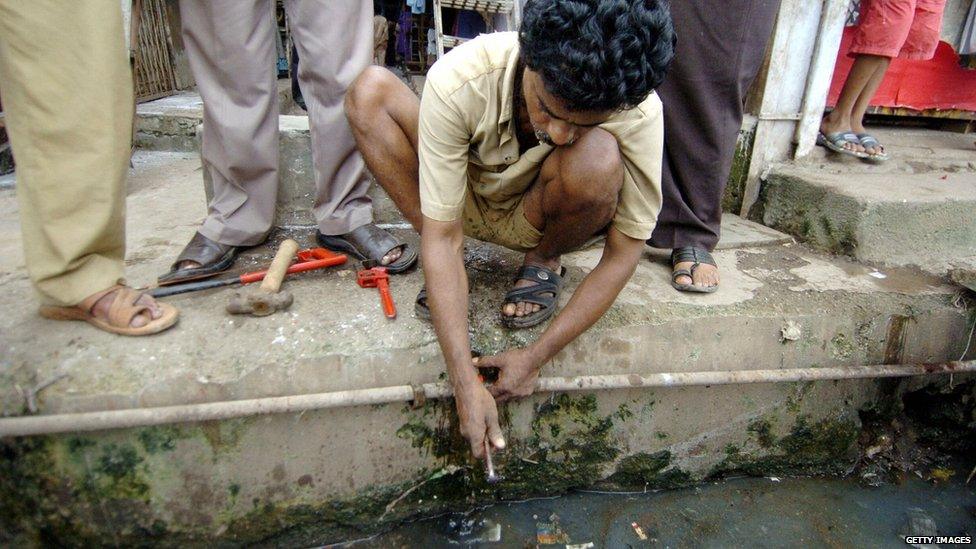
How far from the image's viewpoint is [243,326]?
5.48ft

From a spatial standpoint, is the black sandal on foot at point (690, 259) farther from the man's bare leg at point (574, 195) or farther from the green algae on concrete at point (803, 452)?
the green algae on concrete at point (803, 452)

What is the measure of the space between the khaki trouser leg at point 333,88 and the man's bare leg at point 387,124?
215 millimetres

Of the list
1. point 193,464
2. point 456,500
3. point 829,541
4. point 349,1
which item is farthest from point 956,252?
point 193,464

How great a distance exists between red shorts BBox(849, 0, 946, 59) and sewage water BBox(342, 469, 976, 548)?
6.37 ft

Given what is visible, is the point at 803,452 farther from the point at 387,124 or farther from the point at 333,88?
the point at 333,88

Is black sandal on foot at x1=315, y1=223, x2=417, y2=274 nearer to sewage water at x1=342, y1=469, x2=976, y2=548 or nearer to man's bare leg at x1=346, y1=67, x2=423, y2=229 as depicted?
man's bare leg at x1=346, y1=67, x2=423, y2=229

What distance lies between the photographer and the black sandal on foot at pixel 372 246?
200 cm

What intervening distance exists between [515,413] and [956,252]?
207 cm

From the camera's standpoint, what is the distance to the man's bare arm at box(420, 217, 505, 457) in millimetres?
1419

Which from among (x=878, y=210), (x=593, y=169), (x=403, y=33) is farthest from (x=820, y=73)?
(x=403, y=33)

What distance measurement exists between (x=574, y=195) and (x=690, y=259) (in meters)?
0.74

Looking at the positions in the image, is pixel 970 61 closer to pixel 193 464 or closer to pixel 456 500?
pixel 456 500

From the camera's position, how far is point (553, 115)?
1301mm

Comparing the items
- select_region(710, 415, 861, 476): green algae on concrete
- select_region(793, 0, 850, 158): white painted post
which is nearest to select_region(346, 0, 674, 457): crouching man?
select_region(710, 415, 861, 476): green algae on concrete
